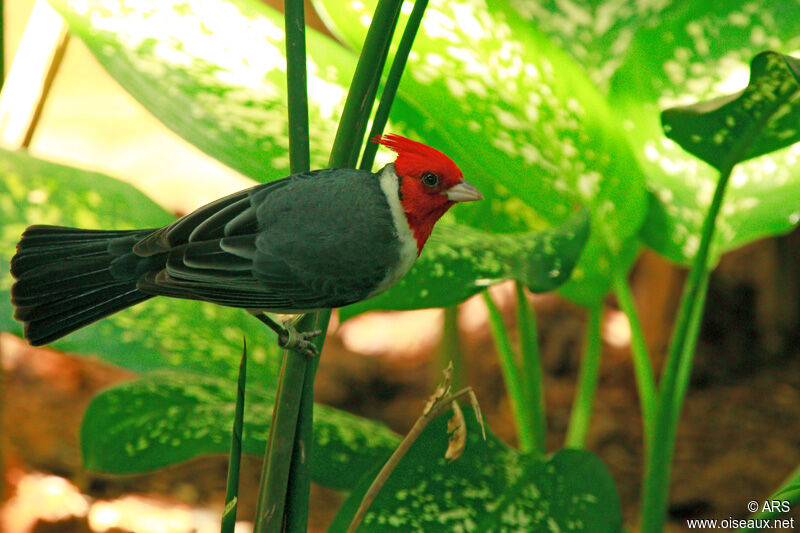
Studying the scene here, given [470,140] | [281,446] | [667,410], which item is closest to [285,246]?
[281,446]

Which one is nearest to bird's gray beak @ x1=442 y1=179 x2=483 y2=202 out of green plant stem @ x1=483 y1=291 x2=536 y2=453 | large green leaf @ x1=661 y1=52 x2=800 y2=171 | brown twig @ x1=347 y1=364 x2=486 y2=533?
brown twig @ x1=347 y1=364 x2=486 y2=533

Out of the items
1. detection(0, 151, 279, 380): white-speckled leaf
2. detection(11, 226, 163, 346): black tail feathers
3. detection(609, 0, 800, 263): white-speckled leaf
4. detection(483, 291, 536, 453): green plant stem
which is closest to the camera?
detection(11, 226, 163, 346): black tail feathers

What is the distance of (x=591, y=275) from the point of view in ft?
2.97

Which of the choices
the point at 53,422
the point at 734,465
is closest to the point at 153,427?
the point at 53,422

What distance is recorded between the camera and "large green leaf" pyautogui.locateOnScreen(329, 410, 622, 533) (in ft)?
2.33

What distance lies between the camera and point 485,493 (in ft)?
2.45

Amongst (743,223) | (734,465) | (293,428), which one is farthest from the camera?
(734,465)

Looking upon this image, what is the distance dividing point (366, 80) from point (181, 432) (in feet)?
1.54

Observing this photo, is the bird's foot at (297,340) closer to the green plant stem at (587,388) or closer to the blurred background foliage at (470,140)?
the blurred background foliage at (470,140)

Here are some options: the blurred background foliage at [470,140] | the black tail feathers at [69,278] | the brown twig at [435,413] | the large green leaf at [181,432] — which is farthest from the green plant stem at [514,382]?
the black tail feathers at [69,278]

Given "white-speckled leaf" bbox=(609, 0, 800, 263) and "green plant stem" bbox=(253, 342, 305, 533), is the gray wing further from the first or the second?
"white-speckled leaf" bbox=(609, 0, 800, 263)

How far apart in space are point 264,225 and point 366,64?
113mm

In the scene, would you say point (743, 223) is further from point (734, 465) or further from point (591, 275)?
point (734, 465)

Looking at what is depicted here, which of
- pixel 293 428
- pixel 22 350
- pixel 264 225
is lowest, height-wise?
pixel 293 428
